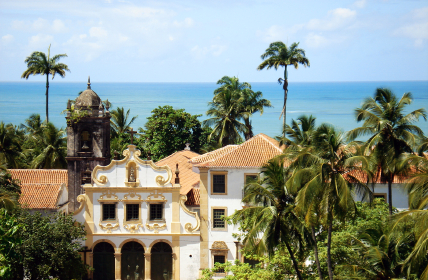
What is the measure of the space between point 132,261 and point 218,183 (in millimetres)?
7817

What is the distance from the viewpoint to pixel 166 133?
198ft

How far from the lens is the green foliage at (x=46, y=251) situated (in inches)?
1395

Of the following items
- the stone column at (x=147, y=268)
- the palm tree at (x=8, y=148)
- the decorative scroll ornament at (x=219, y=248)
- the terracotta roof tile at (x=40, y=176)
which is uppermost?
the palm tree at (x=8, y=148)

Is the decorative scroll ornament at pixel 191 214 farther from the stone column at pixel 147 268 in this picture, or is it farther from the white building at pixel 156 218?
the stone column at pixel 147 268

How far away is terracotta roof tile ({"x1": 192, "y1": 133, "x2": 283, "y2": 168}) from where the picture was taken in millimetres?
41375

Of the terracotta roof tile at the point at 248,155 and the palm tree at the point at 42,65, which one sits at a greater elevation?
the palm tree at the point at 42,65

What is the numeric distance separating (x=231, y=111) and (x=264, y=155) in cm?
1832

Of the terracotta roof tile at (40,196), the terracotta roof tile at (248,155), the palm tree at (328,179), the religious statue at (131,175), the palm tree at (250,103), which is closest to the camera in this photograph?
the palm tree at (328,179)

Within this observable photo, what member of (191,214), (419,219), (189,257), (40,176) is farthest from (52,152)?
(419,219)

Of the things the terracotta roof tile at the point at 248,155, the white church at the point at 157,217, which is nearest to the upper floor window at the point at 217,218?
the white church at the point at 157,217

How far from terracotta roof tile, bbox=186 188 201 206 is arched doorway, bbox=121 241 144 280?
4.48 metres

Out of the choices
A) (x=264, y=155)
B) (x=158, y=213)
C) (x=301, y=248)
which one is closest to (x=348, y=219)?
(x=301, y=248)

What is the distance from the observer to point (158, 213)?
41438 mm

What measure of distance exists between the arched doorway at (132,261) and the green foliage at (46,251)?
167 inches
